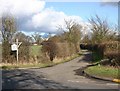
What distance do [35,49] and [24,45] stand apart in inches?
105

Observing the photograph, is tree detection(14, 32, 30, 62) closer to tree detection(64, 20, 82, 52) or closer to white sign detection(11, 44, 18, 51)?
white sign detection(11, 44, 18, 51)

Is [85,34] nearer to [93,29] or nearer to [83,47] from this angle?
[83,47]

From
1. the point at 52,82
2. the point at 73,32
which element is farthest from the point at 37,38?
the point at 52,82

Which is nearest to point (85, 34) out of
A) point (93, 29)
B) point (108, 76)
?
point (93, 29)

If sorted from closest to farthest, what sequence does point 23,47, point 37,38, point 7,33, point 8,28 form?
point 23,47 < point 8,28 < point 7,33 < point 37,38

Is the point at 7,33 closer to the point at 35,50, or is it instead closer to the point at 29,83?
the point at 35,50

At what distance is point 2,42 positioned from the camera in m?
29.4

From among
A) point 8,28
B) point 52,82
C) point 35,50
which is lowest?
point 52,82

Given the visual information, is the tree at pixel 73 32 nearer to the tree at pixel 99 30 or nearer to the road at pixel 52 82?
the tree at pixel 99 30

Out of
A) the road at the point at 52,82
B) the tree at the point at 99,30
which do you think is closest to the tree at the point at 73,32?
the tree at the point at 99,30

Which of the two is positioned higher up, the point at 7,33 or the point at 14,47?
the point at 7,33

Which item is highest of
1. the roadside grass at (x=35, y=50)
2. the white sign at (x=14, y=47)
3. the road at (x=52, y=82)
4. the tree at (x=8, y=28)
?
the tree at (x=8, y=28)

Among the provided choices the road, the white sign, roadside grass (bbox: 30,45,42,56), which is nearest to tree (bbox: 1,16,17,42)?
the white sign

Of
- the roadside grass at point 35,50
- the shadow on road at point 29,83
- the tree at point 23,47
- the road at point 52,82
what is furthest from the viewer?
the roadside grass at point 35,50
